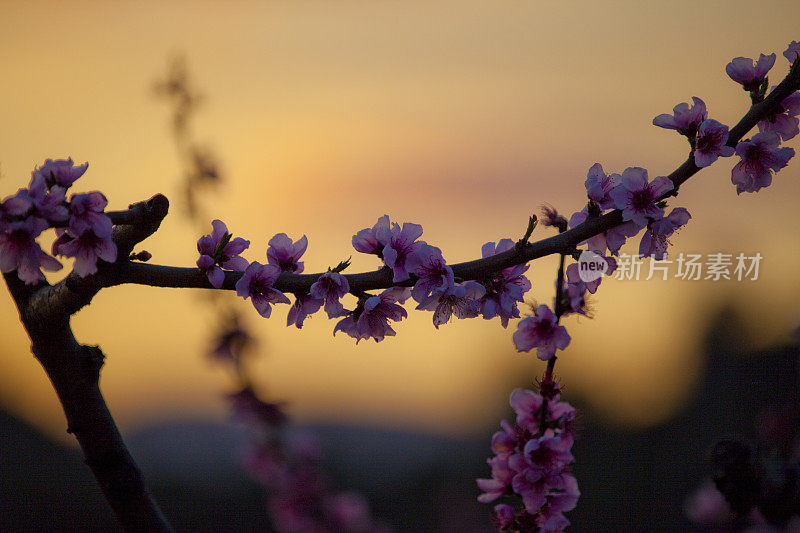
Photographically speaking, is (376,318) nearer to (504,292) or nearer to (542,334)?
(504,292)

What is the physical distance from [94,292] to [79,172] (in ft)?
0.87

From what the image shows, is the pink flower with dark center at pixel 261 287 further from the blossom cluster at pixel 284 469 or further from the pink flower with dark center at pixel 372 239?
the blossom cluster at pixel 284 469

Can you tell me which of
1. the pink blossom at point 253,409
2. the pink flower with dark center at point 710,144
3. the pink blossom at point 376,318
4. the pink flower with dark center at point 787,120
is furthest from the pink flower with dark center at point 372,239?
the pink blossom at point 253,409

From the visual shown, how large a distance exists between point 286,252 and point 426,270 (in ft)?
1.30

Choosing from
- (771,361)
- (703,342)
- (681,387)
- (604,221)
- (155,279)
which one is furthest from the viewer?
(703,342)

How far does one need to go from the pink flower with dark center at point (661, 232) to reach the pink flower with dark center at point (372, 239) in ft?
2.09

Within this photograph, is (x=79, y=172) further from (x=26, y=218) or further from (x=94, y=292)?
(x=94, y=292)

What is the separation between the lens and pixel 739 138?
1731 millimetres

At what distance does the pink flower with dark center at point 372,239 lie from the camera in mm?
1623

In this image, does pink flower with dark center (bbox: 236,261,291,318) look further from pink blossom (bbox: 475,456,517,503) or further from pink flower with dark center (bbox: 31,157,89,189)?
pink blossom (bbox: 475,456,517,503)

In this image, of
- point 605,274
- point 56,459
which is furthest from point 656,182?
point 56,459

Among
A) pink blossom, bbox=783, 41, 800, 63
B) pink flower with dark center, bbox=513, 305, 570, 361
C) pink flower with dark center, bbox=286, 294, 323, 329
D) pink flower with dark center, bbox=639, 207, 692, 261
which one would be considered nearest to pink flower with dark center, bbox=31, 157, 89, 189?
pink flower with dark center, bbox=286, 294, 323, 329

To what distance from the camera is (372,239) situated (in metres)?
1.64

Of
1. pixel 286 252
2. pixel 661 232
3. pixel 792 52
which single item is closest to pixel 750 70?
pixel 792 52
